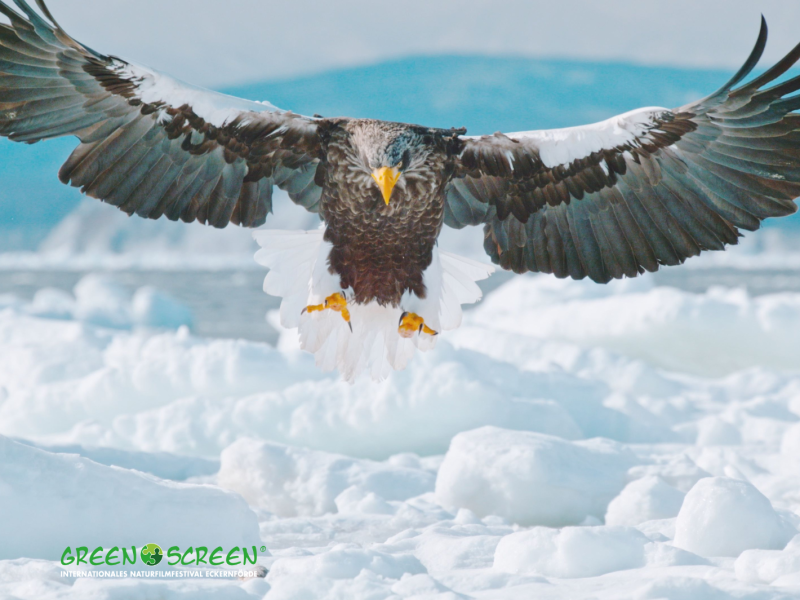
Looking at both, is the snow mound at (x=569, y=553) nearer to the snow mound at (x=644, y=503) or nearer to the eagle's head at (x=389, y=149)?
the snow mound at (x=644, y=503)

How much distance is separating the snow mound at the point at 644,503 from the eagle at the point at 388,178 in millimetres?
1093

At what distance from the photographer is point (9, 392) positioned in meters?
7.28

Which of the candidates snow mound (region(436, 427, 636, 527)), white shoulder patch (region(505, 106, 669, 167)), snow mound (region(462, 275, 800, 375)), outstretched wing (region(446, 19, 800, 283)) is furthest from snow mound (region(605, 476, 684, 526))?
snow mound (region(462, 275, 800, 375))

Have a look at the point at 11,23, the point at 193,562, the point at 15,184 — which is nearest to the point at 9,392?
the point at 11,23

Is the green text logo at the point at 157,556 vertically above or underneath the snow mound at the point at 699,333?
underneath

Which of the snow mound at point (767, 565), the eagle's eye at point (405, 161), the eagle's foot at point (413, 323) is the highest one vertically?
the eagle's eye at point (405, 161)

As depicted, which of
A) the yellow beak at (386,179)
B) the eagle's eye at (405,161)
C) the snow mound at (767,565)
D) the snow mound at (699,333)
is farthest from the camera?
the snow mound at (699,333)

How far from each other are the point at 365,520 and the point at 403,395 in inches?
79.6

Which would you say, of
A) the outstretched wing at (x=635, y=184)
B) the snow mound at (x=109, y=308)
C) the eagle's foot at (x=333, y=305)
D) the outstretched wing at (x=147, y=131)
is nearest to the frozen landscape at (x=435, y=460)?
the eagle's foot at (x=333, y=305)

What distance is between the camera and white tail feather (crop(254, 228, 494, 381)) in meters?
4.91

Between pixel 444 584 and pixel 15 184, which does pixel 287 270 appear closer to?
pixel 444 584

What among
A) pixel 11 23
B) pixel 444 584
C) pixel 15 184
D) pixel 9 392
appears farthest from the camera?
pixel 15 184

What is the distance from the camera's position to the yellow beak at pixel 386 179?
4.15m

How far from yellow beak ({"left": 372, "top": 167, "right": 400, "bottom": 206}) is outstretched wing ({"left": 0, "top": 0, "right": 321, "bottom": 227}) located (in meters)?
0.61
